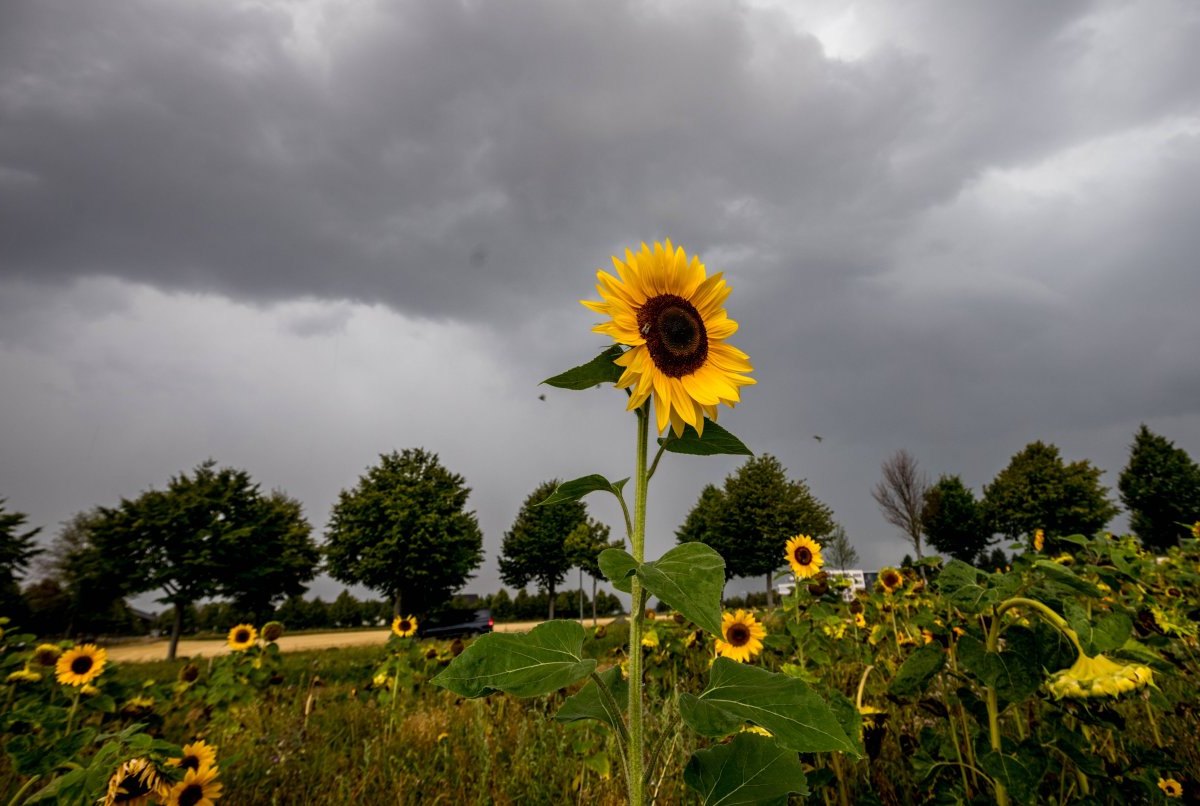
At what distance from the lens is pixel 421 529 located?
28.2 metres

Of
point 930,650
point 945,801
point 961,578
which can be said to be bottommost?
point 945,801

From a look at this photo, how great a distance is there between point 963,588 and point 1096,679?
39 cm

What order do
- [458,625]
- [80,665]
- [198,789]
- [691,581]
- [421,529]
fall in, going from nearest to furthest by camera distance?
[691,581], [198,789], [80,665], [458,625], [421,529]

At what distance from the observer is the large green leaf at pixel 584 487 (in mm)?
1305

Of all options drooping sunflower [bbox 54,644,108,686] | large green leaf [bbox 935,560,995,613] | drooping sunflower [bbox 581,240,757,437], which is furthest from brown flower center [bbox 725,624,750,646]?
drooping sunflower [bbox 54,644,108,686]

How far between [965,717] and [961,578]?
1.14 meters

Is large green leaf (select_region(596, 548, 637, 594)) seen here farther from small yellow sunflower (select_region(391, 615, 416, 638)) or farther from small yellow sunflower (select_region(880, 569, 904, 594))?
small yellow sunflower (select_region(391, 615, 416, 638))

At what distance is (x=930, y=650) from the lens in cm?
195

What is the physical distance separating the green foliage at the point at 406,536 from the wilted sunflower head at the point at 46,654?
81.2ft

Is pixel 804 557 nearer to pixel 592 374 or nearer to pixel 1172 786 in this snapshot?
pixel 1172 786

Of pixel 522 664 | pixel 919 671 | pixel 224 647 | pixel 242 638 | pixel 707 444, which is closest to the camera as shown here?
pixel 522 664

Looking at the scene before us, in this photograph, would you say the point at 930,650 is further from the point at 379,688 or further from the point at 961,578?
the point at 379,688

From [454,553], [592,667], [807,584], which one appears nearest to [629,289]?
[592,667]

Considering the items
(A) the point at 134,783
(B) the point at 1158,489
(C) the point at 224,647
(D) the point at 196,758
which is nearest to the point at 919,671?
(A) the point at 134,783
